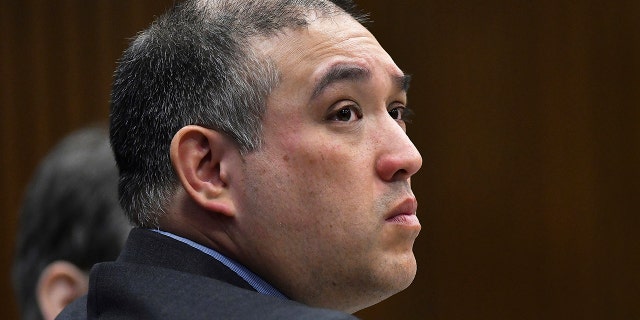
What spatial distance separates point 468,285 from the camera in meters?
4.30

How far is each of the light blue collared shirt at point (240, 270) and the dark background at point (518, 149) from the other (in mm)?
2583

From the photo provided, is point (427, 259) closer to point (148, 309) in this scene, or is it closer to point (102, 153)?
point (102, 153)

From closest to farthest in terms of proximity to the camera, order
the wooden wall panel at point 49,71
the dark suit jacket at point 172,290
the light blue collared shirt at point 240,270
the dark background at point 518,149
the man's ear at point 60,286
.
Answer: the dark suit jacket at point 172,290 < the light blue collared shirt at point 240,270 < the man's ear at point 60,286 < the dark background at point 518,149 < the wooden wall panel at point 49,71

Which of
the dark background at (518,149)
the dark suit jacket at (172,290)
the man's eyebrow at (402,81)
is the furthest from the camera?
the dark background at (518,149)

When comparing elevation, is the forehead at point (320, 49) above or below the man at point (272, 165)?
above

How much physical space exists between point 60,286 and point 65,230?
0.45 feet

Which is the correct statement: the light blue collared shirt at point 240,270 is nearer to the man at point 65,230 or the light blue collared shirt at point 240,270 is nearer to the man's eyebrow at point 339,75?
the man's eyebrow at point 339,75

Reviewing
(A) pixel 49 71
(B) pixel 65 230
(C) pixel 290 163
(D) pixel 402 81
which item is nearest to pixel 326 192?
(C) pixel 290 163

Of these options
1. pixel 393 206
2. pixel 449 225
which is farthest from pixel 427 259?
pixel 393 206

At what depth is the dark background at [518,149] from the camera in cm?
420

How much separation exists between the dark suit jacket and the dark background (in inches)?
104

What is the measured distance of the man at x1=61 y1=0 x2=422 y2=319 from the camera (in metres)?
1.79

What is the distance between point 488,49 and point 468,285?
39.9 inches

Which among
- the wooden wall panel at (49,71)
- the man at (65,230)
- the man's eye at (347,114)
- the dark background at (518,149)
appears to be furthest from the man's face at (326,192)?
the wooden wall panel at (49,71)
